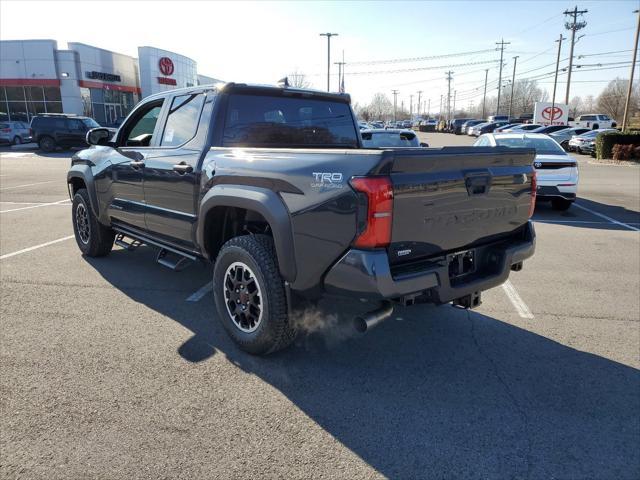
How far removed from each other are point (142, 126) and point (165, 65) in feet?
150

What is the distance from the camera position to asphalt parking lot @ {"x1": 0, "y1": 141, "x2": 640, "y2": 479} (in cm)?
250

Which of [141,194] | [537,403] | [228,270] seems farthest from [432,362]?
[141,194]

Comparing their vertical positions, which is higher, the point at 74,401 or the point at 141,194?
the point at 141,194

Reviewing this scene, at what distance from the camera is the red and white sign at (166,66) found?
45.5m

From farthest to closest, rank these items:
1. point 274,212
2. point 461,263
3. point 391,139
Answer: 1. point 391,139
2. point 461,263
3. point 274,212

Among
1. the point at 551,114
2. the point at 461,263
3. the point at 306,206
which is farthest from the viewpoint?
the point at 551,114

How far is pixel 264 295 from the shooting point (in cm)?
331

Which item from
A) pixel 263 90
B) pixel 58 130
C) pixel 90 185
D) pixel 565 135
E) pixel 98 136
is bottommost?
pixel 90 185

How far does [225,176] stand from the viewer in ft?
11.6

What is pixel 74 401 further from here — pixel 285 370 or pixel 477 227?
pixel 477 227

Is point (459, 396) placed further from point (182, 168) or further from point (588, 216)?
point (588, 216)

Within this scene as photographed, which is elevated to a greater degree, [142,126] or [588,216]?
[142,126]

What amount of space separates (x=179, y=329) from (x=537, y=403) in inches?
112

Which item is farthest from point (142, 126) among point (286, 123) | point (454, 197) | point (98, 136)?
point (454, 197)
